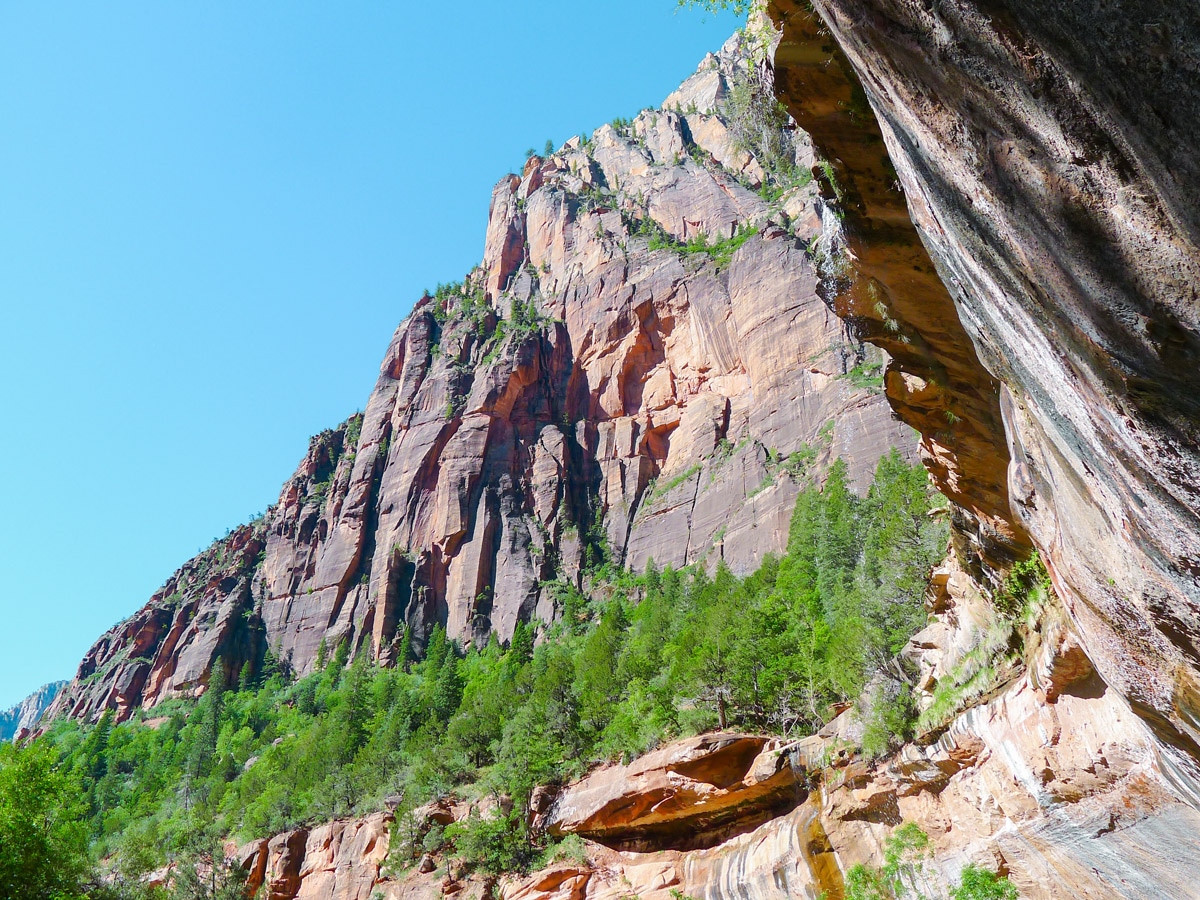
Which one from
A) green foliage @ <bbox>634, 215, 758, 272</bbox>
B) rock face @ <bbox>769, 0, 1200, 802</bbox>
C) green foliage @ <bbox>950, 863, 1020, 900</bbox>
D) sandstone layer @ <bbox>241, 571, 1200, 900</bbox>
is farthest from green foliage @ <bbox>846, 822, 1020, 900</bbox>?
green foliage @ <bbox>634, 215, 758, 272</bbox>

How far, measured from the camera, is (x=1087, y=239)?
4.48 metres

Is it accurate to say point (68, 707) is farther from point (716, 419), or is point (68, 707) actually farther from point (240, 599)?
point (716, 419)

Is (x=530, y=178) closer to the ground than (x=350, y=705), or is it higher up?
higher up

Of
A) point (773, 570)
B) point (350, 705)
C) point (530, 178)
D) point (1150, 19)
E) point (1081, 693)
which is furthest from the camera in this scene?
point (530, 178)

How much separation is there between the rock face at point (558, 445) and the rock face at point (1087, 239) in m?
49.0

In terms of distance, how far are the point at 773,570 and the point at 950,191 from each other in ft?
149

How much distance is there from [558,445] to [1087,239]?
78307 mm


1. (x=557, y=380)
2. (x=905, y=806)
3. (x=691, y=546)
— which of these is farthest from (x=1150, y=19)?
(x=557, y=380)

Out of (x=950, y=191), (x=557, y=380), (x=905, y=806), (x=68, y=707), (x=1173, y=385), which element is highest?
(x=557, y=380)

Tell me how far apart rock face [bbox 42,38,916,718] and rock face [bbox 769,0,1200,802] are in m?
49.0

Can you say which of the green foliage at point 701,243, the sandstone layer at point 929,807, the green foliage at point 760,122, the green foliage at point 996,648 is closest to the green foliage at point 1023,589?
the green foliage at point 996,648

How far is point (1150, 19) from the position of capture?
379 cm

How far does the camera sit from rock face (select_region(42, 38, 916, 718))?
66.8 meters

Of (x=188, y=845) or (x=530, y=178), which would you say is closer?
(x=188, y=845)
